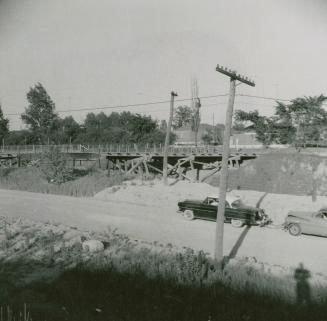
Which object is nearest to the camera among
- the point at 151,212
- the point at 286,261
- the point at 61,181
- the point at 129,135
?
the point at 286,261

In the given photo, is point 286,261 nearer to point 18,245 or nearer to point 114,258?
point 114,258

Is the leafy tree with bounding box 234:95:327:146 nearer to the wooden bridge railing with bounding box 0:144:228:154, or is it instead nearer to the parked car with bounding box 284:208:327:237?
the wooden bridge railing with bounding box 0:144:228:154

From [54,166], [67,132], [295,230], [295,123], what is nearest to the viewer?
[295,230]

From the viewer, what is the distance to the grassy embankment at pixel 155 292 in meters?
8.11

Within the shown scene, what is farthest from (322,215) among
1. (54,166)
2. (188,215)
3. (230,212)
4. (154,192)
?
(54,166)

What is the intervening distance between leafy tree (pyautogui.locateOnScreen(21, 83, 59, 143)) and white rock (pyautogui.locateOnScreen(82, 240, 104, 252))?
58670mm

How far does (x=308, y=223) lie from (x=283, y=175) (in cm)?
1761

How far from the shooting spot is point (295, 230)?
1530 centimetres

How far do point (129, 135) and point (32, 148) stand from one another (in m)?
23.7

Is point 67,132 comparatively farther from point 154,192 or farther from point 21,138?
point 154,192

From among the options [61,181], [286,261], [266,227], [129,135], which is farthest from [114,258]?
[129,135]

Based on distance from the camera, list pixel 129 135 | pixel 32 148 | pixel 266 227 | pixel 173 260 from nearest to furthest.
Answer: pixel 173 260 < pixel 266 227 < pixel 32 148 < pixel 129 135

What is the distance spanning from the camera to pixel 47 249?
42.9ft

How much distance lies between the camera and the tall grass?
28.0m
